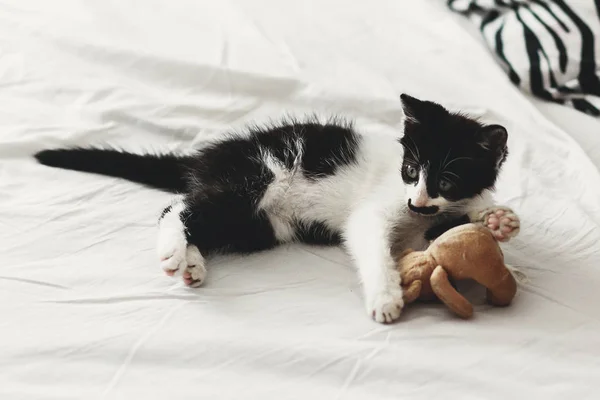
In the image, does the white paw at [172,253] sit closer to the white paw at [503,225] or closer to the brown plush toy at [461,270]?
the brown plush toy at [461,270]

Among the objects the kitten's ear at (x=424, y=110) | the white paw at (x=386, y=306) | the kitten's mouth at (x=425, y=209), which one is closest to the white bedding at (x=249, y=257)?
the white paw at (x=386, y=306)

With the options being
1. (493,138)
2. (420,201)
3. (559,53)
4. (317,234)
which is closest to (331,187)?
(317,234)

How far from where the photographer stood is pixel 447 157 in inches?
48.7

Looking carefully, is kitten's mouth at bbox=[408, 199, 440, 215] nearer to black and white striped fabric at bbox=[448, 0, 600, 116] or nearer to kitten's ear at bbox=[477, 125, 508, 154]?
kitten's ear at bbox=[477, 125, 508, 154]

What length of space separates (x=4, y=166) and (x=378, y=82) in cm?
102

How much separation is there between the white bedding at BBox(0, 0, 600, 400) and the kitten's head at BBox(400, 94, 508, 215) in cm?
18

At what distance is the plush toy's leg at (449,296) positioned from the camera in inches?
42.4

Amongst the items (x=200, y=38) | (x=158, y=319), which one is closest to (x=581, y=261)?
(x=158, y=319)

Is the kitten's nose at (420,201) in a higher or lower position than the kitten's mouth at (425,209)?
higher

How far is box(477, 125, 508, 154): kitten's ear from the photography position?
119 centimetres

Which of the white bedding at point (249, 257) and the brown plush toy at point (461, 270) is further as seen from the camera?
the brown plush toy at point (461, 270)

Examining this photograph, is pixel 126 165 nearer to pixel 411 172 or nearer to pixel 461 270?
pixel 411 172

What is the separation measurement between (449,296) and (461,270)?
55 mm

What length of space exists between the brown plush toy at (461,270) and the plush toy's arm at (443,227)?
122 mm
